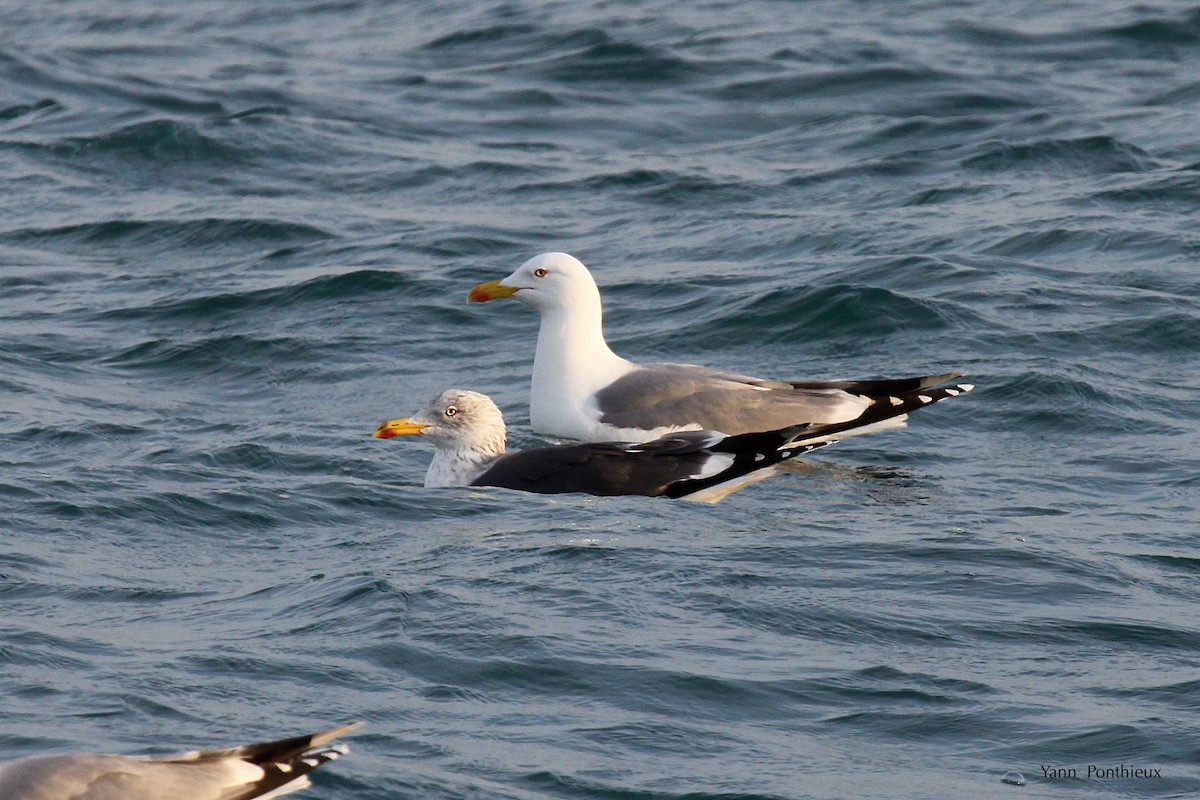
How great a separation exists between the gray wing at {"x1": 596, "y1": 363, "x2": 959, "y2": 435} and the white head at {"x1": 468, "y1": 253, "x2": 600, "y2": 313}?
913mm

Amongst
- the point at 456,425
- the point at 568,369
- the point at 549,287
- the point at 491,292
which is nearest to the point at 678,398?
the point at 568,369

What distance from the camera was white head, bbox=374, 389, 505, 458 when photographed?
9.59m

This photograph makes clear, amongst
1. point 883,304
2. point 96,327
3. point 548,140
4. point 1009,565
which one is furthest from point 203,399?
point 548,140

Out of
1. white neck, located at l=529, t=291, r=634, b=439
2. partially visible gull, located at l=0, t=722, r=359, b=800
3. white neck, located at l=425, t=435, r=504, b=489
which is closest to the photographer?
partially visible gull, located at l=0, t=722, r=359, b=800

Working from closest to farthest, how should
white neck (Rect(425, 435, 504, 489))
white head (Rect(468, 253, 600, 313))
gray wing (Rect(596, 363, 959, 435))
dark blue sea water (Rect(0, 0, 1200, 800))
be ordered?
1. dark blue sea water (Rect(0, 0, 1200, 800))
2. white neck (Rect(425, 435, 504, 489))
3. gray wing (Rect(596, 363, 959, 435))
4. white head (Rect(468, 253, 600, 313))

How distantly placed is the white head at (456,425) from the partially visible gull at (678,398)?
25.1 inches

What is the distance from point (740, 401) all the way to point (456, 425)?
150 centimetres

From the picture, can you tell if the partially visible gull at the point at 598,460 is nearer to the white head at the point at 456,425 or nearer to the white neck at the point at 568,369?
the white head at the point at 456,425

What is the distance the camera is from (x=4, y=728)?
5.93 m

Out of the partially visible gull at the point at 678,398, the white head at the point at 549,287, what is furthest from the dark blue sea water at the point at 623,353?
the white head at the point at 549,287

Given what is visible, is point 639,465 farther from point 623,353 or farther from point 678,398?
point 623,353

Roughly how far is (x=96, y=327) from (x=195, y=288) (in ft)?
3.48

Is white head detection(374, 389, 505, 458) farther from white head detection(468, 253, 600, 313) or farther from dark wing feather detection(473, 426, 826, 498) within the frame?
white head detection(468, 253, 600, 313)

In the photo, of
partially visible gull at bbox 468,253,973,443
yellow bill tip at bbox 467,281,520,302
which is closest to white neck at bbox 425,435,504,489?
partially visible gull at bbox 468,253,973,443
